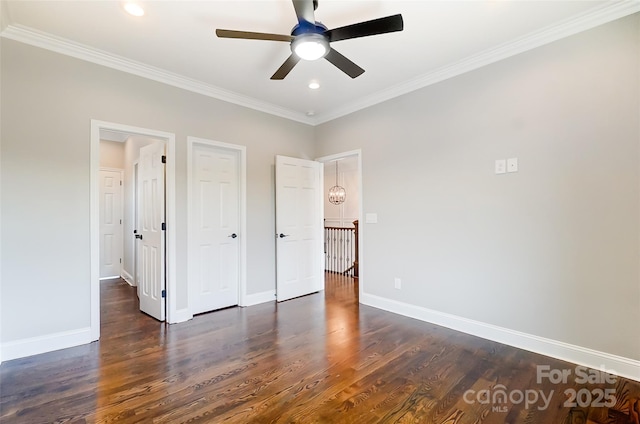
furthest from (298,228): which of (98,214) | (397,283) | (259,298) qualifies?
(98,214)

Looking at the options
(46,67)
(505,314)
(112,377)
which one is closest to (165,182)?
(46,67)

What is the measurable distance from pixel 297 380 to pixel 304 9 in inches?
102

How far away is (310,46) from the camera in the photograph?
219 centimetres

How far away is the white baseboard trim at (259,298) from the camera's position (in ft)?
13.4

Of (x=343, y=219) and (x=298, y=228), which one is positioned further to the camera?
(x=343, y=219)

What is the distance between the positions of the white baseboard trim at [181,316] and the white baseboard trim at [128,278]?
2.32m

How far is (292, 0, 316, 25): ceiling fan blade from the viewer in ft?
6.01

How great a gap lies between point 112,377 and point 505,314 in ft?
11.4

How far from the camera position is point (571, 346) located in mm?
2510

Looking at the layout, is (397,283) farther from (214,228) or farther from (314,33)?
(314,33)

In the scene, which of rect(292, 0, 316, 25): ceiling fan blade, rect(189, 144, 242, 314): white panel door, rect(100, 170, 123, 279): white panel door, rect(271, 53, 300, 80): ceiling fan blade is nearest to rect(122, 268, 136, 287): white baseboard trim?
rect(100, 170, 123, 279): white panel door

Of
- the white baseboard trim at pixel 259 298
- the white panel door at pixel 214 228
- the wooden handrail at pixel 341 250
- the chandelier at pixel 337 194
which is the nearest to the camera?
the white panel door at pixel 214 228

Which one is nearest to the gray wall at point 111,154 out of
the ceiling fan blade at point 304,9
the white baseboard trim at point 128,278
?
the white baseboard trim at point 128,278

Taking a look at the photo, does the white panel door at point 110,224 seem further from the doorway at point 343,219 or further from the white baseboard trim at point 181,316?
the doorway at point 343,219
